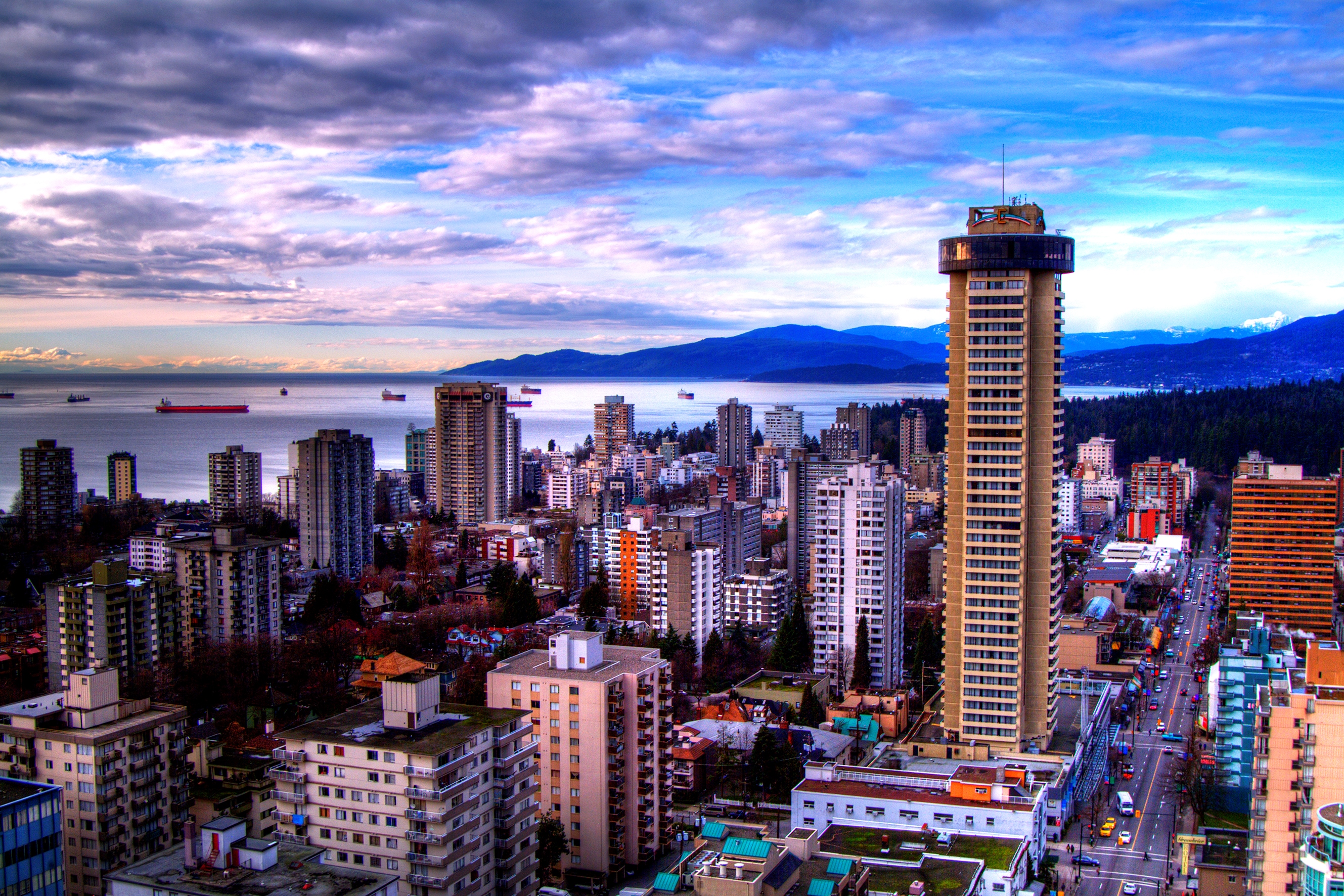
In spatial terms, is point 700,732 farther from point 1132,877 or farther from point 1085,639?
point 1085,639

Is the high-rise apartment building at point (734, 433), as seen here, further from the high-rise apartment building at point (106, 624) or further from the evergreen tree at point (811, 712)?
the high-rise apartment building at point (106, 624)

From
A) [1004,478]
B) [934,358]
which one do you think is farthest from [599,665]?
[934,358]

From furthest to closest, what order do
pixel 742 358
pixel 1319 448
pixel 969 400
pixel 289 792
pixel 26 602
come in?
1. pixel 742 358
2. pixel 1319 448
3. pixel 26 602
4. pixel 969 400
5. pixel 289 792

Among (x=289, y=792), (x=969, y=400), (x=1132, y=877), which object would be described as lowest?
(x=1132, y=877)

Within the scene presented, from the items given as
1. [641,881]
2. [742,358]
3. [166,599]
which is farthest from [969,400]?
[742,358]

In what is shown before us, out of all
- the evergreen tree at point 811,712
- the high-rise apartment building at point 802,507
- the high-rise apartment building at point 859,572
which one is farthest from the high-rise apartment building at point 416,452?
the evergreen tree at point 811,712

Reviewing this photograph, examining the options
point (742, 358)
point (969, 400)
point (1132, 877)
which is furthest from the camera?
point (742, 358)

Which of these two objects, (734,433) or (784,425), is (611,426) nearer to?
(734,433)
